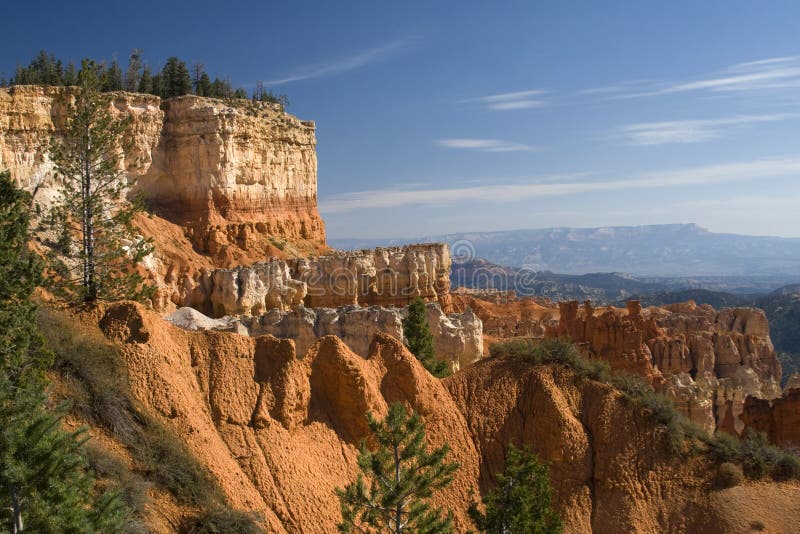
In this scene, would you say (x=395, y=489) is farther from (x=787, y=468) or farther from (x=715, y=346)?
(x=715, y=346)

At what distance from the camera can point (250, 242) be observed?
182 feet

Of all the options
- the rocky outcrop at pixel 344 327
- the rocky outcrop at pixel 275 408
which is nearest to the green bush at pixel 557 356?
the rocky outcrop at pixel 275 408

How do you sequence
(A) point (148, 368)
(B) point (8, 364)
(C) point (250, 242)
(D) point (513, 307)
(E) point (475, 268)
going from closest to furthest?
1. (B) point (8, 364)
2. (A) point (148, 368)
3. (C) point (250, 242)
4. (D) point (513, 307)
5. (E) point (475, 268)

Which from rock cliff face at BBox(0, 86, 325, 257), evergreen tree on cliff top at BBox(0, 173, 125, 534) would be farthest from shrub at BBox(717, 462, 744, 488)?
rock cliff face at BBox(0, 86, 325, 257)

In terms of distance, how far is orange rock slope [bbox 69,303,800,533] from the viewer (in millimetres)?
15250

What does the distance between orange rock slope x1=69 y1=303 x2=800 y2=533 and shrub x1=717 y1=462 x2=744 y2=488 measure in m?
0.33

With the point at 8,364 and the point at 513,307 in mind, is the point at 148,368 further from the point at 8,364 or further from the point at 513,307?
the point at 513,307

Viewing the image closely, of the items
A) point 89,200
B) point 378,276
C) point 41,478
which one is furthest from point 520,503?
point 378,276

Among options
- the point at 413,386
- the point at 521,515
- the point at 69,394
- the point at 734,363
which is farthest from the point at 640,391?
the point at 734,363

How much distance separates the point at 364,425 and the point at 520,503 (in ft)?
15.7

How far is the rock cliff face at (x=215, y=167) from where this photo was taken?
53156mm

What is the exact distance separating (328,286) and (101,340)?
114ft

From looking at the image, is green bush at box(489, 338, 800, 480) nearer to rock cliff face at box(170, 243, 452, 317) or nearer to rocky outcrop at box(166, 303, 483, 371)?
rocky outcrop at box(166, 303, 483, 371)

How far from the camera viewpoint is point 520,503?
46.2 ft
